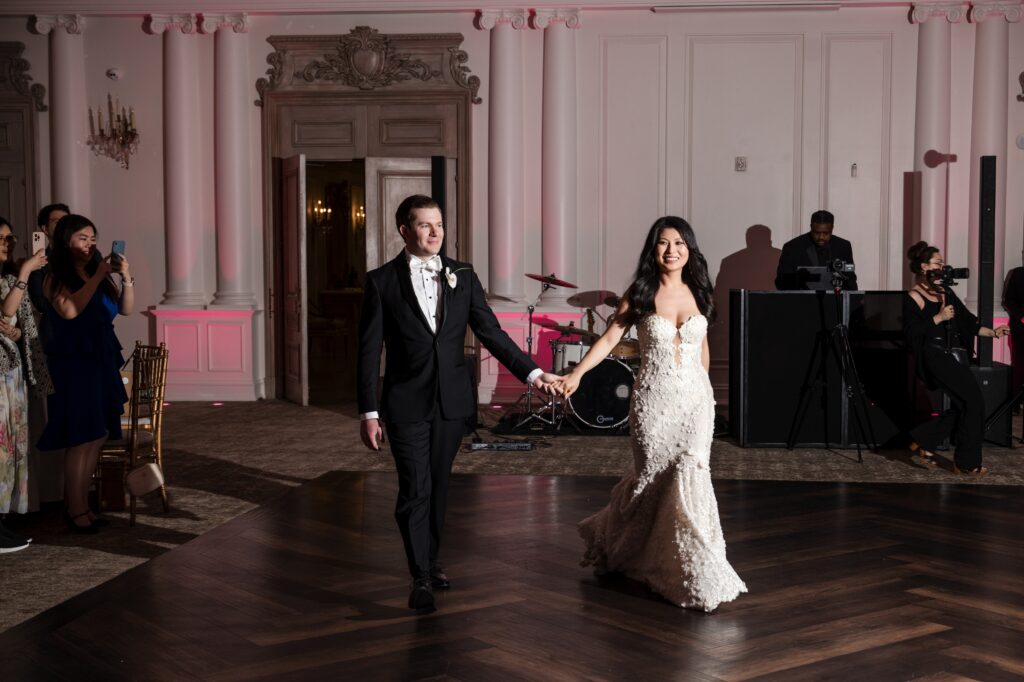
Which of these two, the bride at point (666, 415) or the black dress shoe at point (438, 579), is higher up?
the bride at point (666, 415)

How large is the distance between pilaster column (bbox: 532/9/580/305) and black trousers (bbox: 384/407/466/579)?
6.13 metres

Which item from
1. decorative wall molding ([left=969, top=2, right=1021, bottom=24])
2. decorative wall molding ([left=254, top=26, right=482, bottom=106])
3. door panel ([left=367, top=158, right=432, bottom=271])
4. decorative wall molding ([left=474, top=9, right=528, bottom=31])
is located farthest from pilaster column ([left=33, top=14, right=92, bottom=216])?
decorative wall molding ([left=969, top=2, right=1021, bottom=24])

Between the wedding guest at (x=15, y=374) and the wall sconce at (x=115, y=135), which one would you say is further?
the wall sconce at (x=115, y=135)

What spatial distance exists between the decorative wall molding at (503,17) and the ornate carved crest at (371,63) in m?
0.65

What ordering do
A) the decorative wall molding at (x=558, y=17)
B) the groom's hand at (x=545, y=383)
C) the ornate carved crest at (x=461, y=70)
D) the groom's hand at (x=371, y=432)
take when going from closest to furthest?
1. the groom's hand at (x=371, y=432)
2. the groom's hand at (x=545, y=383)
3. the decorative wall molding at (x=558, y=17)
4. the ornate carved crest at (x=461, y=70)

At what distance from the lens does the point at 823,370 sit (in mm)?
7496

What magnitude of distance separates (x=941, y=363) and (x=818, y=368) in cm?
89

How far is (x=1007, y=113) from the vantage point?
9641 millimetres

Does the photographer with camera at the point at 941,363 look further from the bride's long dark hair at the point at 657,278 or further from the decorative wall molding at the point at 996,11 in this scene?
the decorative wall molding at the point at 996,11

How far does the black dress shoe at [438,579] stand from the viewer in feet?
13.7

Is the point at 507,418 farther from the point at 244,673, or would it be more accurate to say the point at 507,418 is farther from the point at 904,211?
the point at 244,673

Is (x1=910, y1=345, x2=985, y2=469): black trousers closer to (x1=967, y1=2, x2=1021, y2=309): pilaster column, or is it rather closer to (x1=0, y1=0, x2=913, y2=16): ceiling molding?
(x1=967, y1=2, x2=1021, y2=309): pilaster column

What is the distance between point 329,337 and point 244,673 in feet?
37.9

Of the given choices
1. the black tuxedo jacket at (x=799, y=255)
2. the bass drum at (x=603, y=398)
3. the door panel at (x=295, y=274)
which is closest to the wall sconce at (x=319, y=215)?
the door panel at (x=295, y=274)
